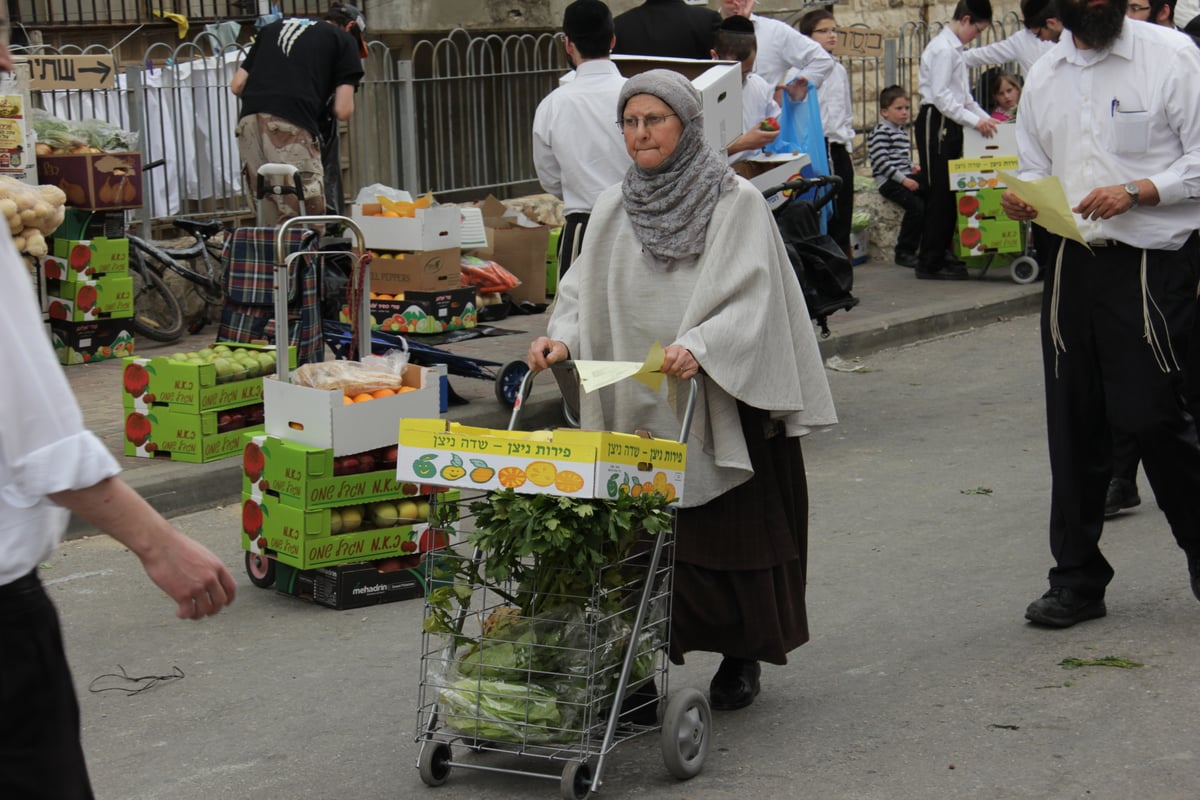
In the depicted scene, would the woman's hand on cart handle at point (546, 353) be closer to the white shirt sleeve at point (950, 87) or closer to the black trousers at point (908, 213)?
the white shirt sleeve at point (950, 87)

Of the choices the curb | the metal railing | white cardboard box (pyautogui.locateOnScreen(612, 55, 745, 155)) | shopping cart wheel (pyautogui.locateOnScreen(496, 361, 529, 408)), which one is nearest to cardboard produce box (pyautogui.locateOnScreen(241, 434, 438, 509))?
the curb

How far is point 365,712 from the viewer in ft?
16.2

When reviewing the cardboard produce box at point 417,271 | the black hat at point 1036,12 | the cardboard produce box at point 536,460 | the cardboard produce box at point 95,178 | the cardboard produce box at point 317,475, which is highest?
the black hat at point 1036,12

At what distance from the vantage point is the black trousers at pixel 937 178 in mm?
13508

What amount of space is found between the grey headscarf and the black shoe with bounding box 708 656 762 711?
1238 millimetres

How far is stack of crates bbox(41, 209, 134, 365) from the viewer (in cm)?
963

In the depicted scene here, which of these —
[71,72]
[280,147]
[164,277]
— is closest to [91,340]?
[164,277]

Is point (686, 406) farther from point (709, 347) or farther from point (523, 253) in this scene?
point (523, 253)

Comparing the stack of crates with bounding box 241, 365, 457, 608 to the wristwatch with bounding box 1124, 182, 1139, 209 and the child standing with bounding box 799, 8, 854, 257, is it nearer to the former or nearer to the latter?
the wristwatch with bounding box 1124, 182, 1139, 209

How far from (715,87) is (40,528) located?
5449mm

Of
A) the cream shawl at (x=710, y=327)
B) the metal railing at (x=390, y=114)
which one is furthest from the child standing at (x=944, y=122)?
the cream shawl at (x=710, y=327)

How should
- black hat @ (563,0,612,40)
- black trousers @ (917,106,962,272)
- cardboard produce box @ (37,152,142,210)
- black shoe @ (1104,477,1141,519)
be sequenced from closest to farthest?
black shoe @ (1104,477,1141,519) < black hat @ (563,0,612,40) < cardboard produce box @ (37,152,142,210) < black trousers @ (917,106,962,272)

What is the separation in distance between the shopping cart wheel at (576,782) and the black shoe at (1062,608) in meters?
2.01

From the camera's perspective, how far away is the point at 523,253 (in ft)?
38.6
